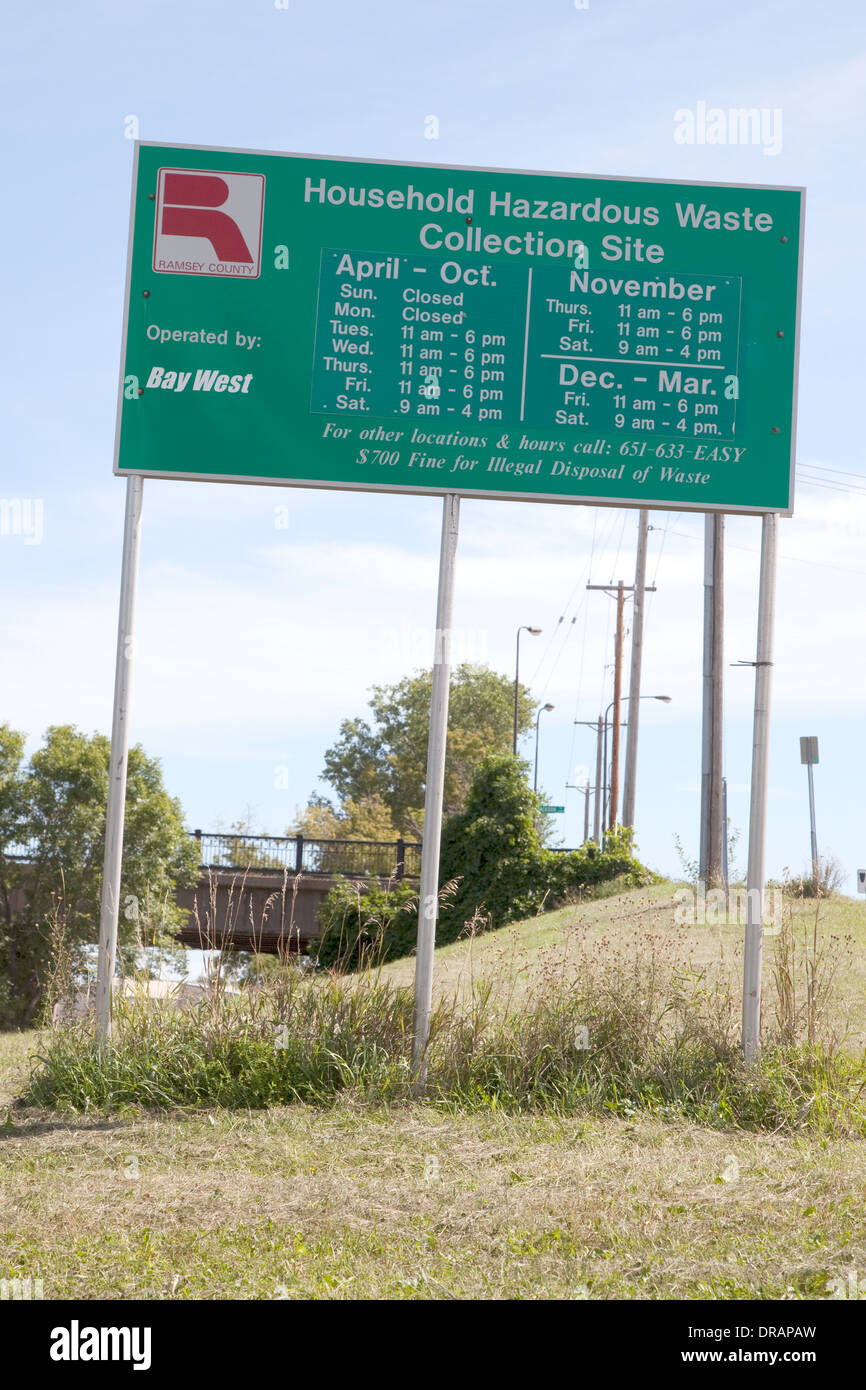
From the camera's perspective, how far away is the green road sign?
8.38 meters

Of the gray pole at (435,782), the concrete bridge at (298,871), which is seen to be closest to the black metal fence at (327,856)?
the concrete bridge at (298,871)

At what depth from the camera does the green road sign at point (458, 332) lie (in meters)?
8.38

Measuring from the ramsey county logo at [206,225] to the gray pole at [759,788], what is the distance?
415 centimetres

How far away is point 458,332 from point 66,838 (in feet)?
66.5

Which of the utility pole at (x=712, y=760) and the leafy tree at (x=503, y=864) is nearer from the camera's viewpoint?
the utility pole at (x=712, y=760)

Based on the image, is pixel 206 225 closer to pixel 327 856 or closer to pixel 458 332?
pixel 458 332

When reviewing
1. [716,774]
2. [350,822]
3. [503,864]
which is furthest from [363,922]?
[350,822]

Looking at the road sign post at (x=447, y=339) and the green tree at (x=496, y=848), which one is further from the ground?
the road sign post at (x=447, y=339)

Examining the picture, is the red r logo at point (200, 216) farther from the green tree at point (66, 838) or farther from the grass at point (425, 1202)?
the green tree at point (66, 838)

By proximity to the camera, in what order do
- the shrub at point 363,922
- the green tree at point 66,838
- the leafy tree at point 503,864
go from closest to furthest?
the shrub at point 363,922, the leafy tree at point 503,864, the green tree at point 66,838

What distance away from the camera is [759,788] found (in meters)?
8.44

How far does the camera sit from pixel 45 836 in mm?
26312
